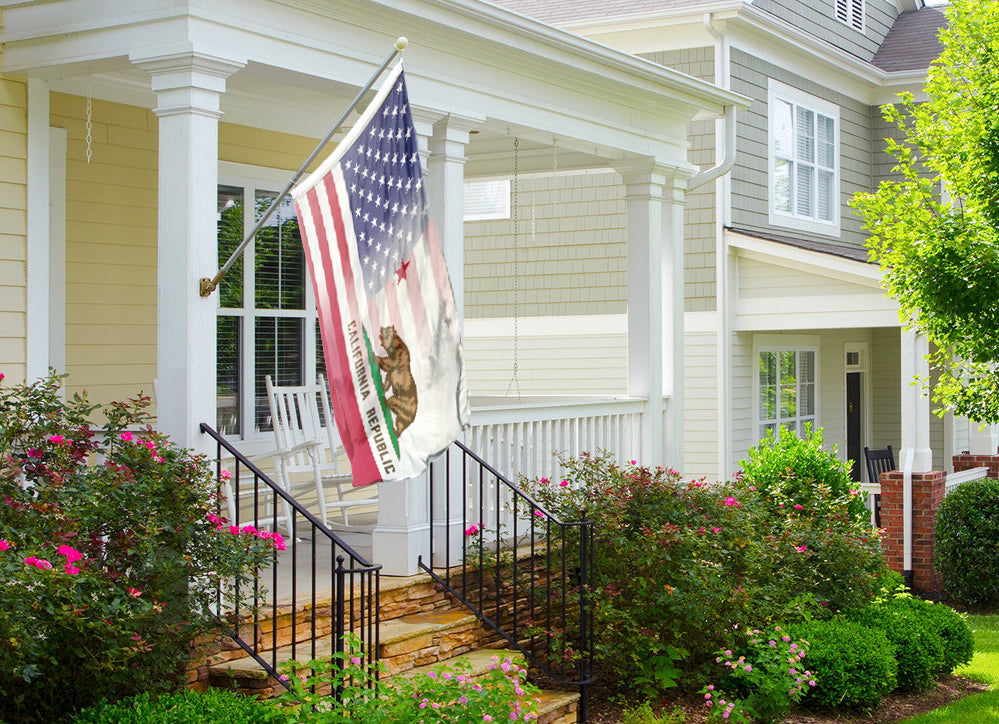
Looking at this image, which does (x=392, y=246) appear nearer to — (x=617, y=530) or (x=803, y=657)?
(x=617, y=530)

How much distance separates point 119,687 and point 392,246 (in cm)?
217

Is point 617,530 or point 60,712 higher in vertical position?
point 617,530

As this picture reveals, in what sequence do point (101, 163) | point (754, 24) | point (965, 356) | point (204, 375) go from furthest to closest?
point (754, 24) → point (965, 356) → point (101, 163) → point (204, 375)

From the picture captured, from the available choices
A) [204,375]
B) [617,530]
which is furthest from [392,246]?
[617,530]

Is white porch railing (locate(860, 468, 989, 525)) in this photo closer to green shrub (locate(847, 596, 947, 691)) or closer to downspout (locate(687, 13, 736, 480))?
downspout (locate(687, 13, 736, 480))

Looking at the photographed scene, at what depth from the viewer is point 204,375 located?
5852 millimetres

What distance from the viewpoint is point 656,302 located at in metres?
9.32

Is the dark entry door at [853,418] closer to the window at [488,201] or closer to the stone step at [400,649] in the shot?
the window at [488,201]

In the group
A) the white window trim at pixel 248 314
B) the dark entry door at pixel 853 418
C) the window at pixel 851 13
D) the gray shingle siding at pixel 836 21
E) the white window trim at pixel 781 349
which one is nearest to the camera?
the white window trim at pixel 248 314

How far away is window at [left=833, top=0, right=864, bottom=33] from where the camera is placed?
55.4 ft

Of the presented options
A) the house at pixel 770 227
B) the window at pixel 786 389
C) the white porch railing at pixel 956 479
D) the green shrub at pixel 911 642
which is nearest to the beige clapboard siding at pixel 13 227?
the green shrub at pixel 911 642

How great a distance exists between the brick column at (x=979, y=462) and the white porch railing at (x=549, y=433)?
5915mm

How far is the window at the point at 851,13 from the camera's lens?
16.9 m

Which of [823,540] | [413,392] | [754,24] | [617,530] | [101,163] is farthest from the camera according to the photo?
[754,24]
